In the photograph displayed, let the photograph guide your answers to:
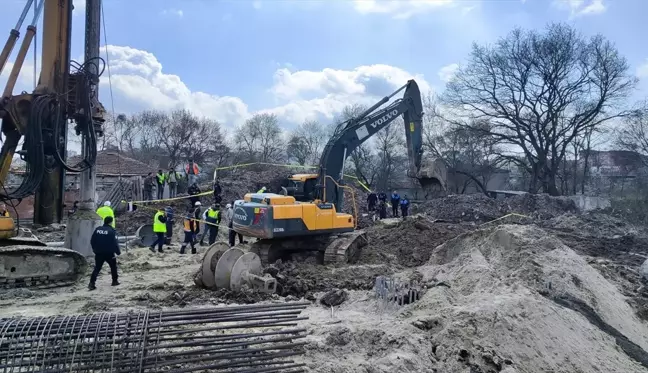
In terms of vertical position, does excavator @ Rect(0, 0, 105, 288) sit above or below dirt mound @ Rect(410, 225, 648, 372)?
above

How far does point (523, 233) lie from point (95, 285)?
25.5 ft

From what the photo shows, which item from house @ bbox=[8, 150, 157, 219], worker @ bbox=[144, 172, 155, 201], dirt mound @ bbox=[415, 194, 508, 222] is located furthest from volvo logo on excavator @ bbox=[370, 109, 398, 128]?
worker @ bbox=[144, 172, 155, 201]

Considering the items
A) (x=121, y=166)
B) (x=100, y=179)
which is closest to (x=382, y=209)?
(x=100, y=179)

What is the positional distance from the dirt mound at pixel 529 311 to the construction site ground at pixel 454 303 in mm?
16

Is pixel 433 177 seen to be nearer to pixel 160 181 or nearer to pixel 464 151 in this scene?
pixel 160 181

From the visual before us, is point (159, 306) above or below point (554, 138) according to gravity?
below

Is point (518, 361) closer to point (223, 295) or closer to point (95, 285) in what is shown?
point (223, 295)

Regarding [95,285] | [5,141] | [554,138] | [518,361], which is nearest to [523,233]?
[518,361]

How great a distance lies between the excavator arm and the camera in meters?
11.8

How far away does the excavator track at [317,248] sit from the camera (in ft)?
34.3

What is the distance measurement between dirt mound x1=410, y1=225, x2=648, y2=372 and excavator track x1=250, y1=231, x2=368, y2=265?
7.85 feet

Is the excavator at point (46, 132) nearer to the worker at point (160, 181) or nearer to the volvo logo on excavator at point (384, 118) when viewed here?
the volvo logo on excavator at point (384, 118)

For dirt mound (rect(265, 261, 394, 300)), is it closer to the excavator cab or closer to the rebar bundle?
the rebar bundle

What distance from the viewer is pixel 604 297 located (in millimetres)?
7176
